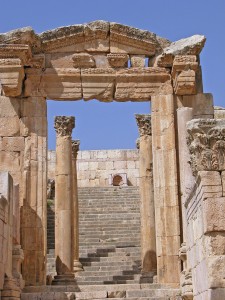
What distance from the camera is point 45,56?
14742 mm

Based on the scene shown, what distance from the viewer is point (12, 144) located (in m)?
14.2

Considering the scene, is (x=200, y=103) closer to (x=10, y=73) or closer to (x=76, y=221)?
(x=10, y=73)

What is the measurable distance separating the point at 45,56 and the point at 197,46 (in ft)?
11.5

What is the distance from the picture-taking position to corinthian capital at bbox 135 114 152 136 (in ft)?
60.2

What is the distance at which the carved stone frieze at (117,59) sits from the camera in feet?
48.4

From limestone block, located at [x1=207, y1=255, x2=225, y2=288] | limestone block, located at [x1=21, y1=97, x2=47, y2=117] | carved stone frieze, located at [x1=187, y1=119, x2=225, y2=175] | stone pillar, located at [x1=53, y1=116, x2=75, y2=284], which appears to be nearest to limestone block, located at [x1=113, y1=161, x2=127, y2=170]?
stone pillar, located at [x1=53, y1=116, x2=75, y2=284]

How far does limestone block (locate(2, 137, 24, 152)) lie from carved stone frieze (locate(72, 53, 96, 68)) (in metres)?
2.21

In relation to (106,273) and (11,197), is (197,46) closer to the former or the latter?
(11,197)

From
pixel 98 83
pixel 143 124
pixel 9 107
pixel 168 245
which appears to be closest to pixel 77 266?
pixel 143 124

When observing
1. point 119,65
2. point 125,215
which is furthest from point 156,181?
point 125,215

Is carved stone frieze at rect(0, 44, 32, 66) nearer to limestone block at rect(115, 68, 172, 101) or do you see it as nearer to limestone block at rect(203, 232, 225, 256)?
limestone block at rect(115, 68, 172, 101)

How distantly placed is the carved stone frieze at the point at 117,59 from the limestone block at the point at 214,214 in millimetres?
7307

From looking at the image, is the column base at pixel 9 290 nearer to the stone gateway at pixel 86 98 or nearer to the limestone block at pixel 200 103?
the stone gateway at pixel 86 98

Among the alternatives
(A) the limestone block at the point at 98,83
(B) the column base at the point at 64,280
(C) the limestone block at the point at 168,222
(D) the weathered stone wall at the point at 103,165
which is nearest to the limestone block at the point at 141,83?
(A) the limestone block at the point at 98,83
